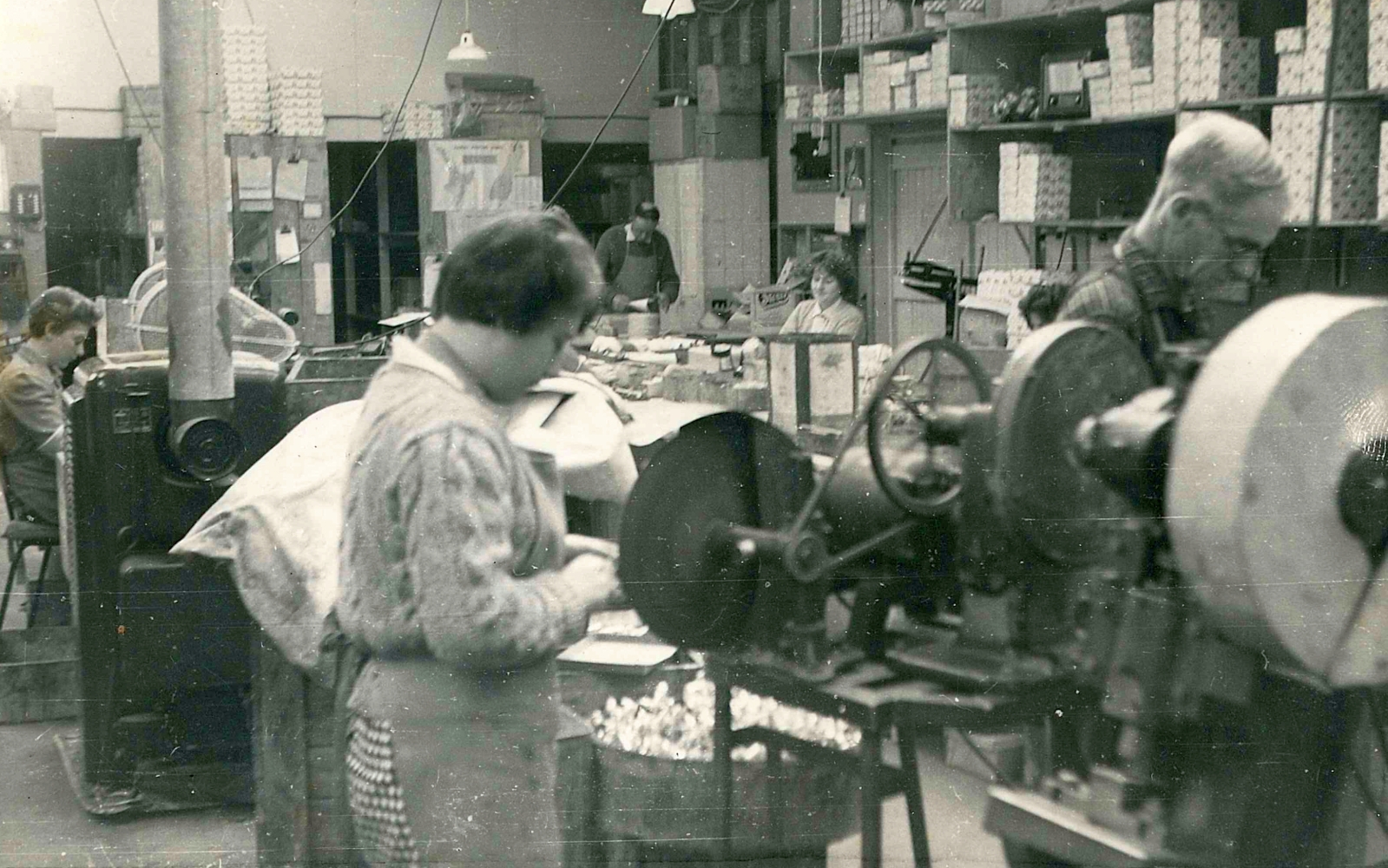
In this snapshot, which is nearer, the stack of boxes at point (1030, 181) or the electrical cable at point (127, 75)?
the electrical cable at point (127, 75)

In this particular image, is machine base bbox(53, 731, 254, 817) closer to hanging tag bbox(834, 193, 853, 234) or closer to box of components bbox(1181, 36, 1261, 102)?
hanging tag bbox(834, 193, 853, 234)

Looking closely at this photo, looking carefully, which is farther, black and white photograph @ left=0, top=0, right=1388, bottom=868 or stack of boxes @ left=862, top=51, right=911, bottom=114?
stack of boxes @ left=862, top=51, right=911, bottom=114

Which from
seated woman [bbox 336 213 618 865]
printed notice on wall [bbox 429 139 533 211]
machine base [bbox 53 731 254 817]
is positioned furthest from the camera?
machine base [bbox 53 731 254 817]

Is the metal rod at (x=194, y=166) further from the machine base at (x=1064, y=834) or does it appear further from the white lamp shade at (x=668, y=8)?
the machine base at (x=1064, y=834)

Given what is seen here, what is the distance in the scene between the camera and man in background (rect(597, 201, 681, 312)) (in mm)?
2369

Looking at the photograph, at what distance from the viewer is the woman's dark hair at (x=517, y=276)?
89.2 inches

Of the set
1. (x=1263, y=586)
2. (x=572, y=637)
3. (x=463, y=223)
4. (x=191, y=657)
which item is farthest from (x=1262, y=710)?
(x=191, y=657)

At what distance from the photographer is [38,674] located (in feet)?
8.11

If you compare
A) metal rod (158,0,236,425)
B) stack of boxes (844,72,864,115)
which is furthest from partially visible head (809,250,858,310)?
metal rod (158,0,236,425)

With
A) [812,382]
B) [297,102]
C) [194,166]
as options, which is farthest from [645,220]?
[194,166]

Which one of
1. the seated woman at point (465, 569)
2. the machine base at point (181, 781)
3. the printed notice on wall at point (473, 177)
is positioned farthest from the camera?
the machine base at point (181, 781)

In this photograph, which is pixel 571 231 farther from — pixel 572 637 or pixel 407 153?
pixel 572 637

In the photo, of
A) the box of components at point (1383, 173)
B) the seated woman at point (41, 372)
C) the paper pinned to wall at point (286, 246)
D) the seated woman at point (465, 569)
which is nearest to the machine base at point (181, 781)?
the seated woman at point (465, 569)

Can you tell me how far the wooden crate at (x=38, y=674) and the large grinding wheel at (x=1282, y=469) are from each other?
6.35ft
